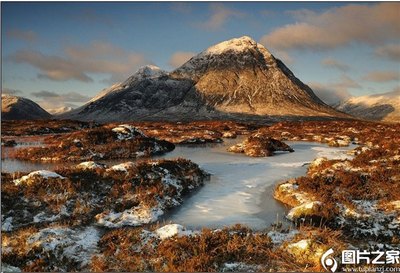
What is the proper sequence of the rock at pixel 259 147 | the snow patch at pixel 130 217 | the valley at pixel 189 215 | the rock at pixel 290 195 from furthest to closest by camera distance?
the rock at pixel 259 147
the rock at pixel 290 195
the snow patch at pixel 130 217
the valley at pixel 189 215

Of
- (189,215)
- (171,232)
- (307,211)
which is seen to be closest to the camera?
(171,232)

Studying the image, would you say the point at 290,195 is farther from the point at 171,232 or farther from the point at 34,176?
the point at 34,176

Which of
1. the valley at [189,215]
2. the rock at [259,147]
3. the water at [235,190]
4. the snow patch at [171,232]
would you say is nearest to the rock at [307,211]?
the valley at [189,215]

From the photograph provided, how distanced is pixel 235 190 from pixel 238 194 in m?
0.82

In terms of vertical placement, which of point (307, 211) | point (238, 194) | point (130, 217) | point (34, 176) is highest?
point (34, 176)

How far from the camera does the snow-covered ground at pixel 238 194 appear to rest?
15336 millimetres

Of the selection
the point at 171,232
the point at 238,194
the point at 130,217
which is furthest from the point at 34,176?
the point at 238,194

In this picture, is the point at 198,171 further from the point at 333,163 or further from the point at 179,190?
the point at 333,163

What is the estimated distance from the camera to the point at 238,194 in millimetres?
19422

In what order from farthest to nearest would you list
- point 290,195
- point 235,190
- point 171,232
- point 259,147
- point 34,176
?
point 259,147, point 235,190, point 290,195, point 34,176, point 171,232

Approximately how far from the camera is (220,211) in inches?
643

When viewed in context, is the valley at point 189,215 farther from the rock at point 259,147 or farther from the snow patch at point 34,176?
the rock at point 259,147

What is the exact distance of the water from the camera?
50.4 ft

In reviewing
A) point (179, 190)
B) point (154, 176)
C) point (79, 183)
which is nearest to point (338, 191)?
point (179, 190)
